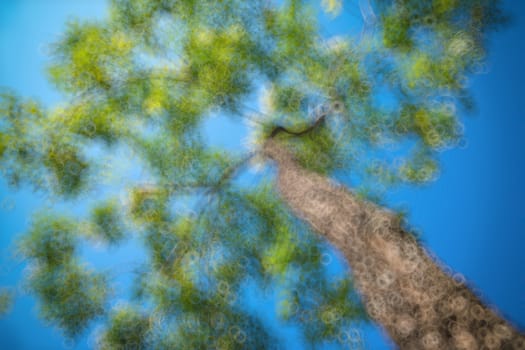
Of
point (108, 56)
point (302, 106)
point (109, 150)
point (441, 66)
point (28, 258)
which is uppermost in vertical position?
point (441, 66)

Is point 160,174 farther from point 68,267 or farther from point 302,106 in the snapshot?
point 302,106

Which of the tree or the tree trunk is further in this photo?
the tree

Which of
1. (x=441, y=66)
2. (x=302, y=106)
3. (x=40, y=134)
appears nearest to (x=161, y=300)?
(x=40, y=134)

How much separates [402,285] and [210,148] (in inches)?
159

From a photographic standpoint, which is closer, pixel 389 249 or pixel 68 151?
pixel 389 249

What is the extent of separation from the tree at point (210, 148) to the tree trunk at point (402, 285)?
167cm

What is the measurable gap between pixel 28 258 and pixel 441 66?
24.2 feet

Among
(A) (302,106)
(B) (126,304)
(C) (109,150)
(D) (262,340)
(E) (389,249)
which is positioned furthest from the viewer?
(A) (302,106)

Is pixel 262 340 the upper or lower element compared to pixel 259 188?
lower

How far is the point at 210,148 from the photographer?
5379 mm

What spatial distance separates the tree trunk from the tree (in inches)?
65.9

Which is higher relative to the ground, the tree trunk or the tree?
the tree

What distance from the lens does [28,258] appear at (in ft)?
16.4

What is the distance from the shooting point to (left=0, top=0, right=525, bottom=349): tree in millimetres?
4566
